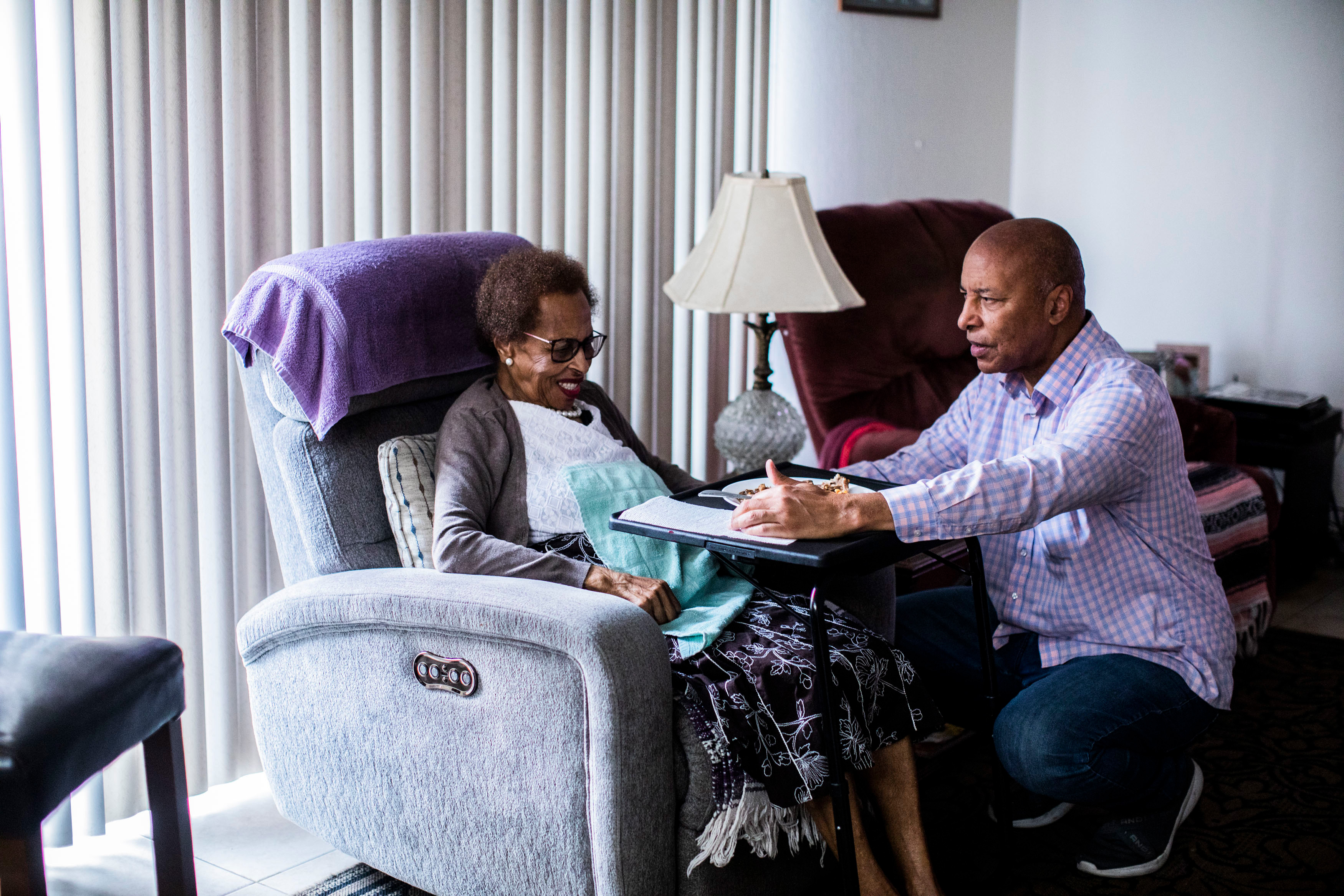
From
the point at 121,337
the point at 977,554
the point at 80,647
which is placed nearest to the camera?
the point at 80,647

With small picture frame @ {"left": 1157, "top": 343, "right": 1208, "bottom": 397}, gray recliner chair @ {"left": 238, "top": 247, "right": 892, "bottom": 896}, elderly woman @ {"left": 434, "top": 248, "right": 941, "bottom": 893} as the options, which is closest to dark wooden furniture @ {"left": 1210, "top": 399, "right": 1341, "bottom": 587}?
small picture frame @ {"left": 1157, "top": 343, "right": 1208, "bottom": 397}

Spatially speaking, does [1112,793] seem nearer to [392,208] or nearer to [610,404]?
[610,404]

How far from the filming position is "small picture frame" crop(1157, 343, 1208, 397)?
358 cm

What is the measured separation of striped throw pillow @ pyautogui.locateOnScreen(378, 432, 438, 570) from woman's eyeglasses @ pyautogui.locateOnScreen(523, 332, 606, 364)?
0.26 meters

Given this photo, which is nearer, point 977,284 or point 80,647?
point 80,647

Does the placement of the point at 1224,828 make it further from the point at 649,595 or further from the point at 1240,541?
the point at 649,595

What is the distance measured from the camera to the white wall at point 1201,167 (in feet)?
12.0

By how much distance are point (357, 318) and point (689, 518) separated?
1.95ft

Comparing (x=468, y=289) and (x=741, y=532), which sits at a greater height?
(x=468, y=289)

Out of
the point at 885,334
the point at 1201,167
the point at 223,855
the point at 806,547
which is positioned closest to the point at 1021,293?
the point at 806,547

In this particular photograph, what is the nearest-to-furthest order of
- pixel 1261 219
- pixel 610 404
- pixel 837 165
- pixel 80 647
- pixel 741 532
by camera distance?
pixel 80 647, pixel 741 532, pixel 610 404, pixel 837 165, pixel 1261 219

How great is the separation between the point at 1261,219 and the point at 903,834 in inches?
114

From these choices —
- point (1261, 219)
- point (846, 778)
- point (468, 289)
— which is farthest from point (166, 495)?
point (1261, 219)

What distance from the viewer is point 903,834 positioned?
65.7 inches
